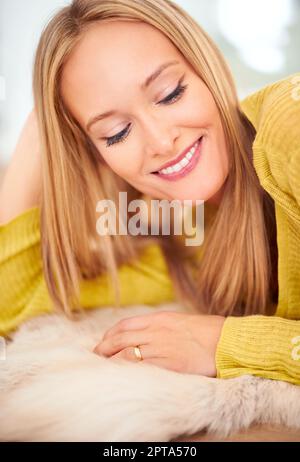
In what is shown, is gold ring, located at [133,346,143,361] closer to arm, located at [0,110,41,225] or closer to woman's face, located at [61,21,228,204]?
woman's face, located at [61,21,228,204]

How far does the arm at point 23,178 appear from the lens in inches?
41.8

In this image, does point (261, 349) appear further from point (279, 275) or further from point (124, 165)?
point (124, 165)

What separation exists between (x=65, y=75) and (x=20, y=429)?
633 millimetres

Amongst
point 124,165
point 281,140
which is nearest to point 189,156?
point 124,165

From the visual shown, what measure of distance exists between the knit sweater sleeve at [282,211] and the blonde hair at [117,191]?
0.12m

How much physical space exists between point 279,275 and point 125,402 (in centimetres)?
40

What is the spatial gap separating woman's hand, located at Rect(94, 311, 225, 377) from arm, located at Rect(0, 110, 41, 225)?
0.39 meters

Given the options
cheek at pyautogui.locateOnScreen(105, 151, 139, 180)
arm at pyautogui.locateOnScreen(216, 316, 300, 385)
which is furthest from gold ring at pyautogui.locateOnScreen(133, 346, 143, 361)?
cheek at pyautogui.locateOnScreen(105, 151, 139, 180)

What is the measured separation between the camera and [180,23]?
94 cm

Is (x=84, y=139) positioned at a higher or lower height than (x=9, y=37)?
lower

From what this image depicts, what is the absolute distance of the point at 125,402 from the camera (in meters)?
0.71

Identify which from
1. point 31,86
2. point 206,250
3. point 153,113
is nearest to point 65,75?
point 31,86

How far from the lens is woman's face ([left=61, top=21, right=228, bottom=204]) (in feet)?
2.95
